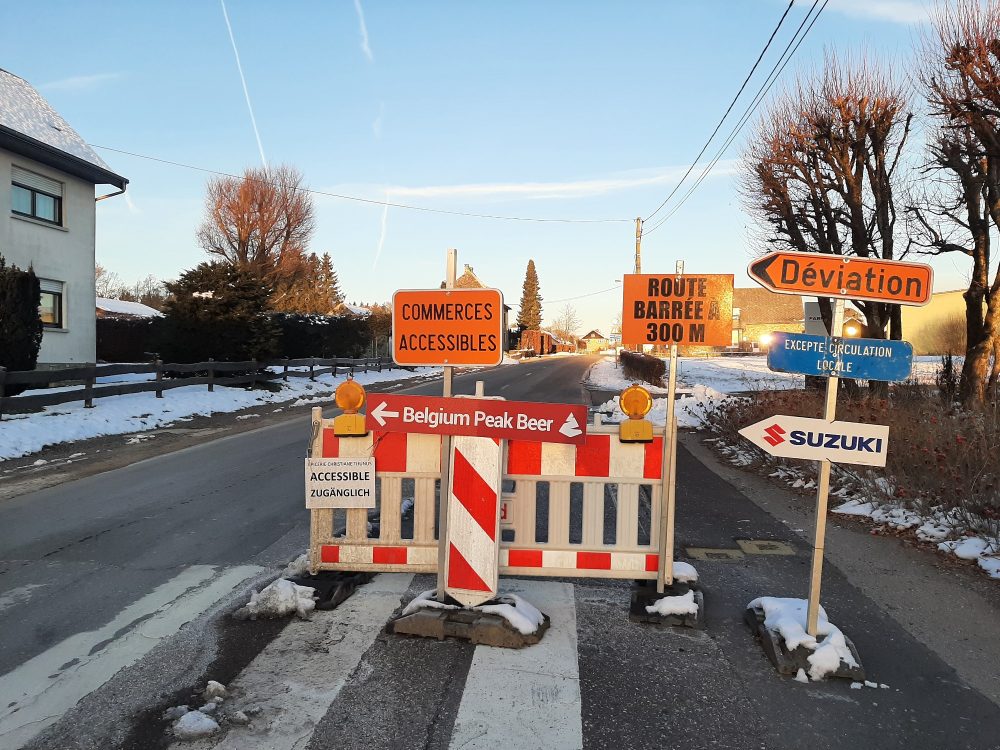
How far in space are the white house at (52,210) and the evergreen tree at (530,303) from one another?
82.4m

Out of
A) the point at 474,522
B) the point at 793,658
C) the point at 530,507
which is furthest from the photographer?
the point at 530,507

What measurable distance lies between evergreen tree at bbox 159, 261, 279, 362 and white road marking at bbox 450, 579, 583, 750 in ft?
60.1

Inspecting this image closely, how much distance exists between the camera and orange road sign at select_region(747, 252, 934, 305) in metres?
3.75

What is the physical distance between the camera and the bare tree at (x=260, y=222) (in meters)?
40.6

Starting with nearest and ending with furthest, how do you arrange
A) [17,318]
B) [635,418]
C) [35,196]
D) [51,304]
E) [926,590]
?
[635,418] → [926,590] → [17,318] → [35,196] → [51,304]

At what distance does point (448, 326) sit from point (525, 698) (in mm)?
2230

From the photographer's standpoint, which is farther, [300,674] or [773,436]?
[773,436]

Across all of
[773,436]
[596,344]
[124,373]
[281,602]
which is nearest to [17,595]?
[281,602]

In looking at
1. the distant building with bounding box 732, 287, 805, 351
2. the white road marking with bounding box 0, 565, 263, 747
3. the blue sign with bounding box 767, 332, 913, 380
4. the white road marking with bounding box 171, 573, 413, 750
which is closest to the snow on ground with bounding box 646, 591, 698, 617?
the blue sign with bounding box 767, 332, 913, 380

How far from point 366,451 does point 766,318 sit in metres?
84.4

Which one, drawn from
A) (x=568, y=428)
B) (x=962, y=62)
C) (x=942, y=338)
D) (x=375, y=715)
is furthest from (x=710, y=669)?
(x=942, y=338)

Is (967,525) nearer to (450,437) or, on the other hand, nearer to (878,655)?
(878,655)

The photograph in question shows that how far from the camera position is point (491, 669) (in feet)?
11.3

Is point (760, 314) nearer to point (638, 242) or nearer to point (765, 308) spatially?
point (765, 308)
